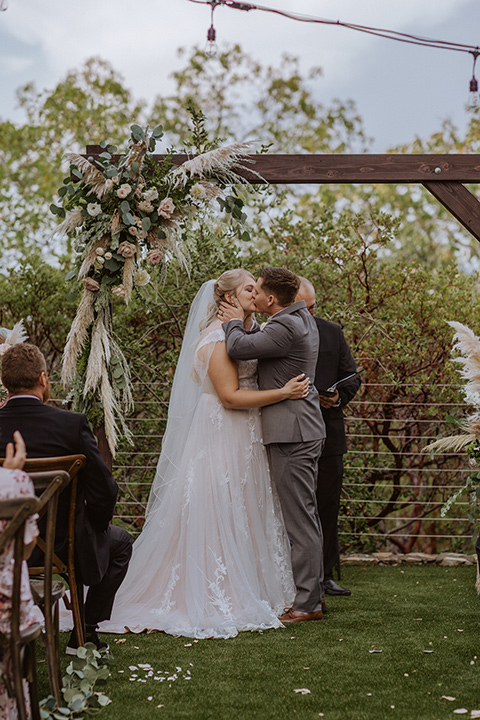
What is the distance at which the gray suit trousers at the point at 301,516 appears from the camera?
3969 millimetres

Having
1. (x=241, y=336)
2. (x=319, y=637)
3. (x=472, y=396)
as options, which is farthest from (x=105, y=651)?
(x=472, y=396)

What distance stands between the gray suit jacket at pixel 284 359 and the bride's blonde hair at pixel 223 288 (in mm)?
250

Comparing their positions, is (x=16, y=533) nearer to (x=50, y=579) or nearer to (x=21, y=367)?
(x=50, y=579)

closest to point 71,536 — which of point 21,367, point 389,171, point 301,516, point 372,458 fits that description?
point 21,367

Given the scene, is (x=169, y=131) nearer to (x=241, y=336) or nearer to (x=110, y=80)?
(x=110, y=80)

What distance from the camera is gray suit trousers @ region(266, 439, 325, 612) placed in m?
3.97

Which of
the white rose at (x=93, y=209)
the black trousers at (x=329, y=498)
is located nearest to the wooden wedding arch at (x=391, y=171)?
the white rose at (x=93, y=209)

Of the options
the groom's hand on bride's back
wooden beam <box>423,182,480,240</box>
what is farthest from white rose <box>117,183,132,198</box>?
wooden beam <box>423,182,480,240</box>

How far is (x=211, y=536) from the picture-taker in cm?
401

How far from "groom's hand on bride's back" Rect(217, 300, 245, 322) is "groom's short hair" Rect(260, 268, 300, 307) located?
231mm

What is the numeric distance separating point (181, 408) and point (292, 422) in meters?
0.73

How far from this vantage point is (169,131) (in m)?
17.3

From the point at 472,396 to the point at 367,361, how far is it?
2427 millimetres

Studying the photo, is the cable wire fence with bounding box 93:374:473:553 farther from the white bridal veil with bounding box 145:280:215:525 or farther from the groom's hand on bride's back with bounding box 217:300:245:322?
the groom's hand on bride's back with bounding box 217:300:245:322
